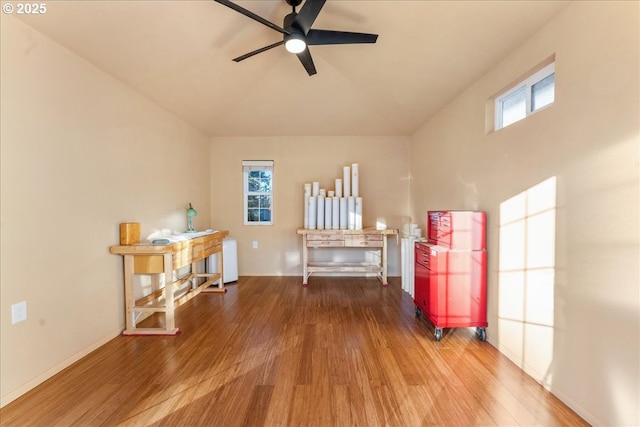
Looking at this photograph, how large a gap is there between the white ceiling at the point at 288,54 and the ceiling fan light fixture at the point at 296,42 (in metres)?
0.45

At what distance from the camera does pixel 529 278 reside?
7.02ft

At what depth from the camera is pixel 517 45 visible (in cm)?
226

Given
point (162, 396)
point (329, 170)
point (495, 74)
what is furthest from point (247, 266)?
point (495, 74)

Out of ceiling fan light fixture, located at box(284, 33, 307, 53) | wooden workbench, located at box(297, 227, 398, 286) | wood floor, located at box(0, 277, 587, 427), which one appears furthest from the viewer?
wooden workbench, located at box(297, 227, 398, 286)

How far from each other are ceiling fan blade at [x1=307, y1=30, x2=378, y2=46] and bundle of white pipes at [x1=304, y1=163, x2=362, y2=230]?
2.61 metres

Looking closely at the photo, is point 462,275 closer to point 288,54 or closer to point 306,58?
point 306,58

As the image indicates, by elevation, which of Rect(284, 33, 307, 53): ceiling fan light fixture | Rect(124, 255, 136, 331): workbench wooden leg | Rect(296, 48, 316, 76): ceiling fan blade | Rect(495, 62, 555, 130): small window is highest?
Rect(296, 48, 316, 76): ceiling fan blade

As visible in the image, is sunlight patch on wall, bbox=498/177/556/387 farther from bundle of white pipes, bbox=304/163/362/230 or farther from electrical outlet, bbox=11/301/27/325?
electrical outlet, bbox=11/301/27/325

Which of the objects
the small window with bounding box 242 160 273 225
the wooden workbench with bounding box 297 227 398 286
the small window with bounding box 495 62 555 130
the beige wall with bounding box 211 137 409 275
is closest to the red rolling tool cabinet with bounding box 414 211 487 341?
the small window with bounding box 495 62 555 130

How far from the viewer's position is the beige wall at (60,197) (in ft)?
6.23

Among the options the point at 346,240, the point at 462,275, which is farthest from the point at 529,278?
the point at 346,240

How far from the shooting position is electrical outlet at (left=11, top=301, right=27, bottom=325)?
190 centimetres

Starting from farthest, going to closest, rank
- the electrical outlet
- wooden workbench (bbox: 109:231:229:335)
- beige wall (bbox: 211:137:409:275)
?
beige wall (bbox: 211:137:409:275) < wooden workbench (bbox: 109:231:229:335) < the electrical outlet

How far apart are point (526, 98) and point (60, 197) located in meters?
3.77
